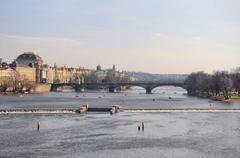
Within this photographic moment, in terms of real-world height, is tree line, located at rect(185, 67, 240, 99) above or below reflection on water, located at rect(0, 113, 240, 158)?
above

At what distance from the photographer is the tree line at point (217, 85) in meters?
138

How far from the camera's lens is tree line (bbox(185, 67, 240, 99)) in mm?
138012

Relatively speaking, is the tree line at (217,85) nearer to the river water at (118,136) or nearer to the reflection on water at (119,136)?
the reflection on water at (119,136)

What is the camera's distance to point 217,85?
14175 cm

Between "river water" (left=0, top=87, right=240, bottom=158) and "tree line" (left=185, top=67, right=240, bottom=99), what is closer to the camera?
"river water" (left=0, top=87, right=240, bottom=158)

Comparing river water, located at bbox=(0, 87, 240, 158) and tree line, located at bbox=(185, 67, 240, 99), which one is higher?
tree line, located at bbox=(185, 67, 240, 99)

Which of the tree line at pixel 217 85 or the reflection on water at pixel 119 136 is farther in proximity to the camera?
the tree line at pixel 217 85

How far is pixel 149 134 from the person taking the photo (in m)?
62.1

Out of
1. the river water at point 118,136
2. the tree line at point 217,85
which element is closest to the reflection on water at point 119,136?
the river water at point 118,136

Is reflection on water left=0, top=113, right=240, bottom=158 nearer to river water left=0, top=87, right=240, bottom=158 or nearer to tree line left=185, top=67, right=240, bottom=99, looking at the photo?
river water left=0, top=87, right=240, bottom=158

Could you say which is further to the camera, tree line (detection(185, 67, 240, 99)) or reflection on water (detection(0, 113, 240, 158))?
tree line (detection(185, 67, 240, 99))

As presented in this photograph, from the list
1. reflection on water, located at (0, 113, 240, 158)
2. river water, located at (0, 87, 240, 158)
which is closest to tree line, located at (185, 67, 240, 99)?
reflection on water, located at (0, 113, 240, 158)

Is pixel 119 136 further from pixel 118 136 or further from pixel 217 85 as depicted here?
pixel 217 85

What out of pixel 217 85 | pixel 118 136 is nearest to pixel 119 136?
pixel 118 136
